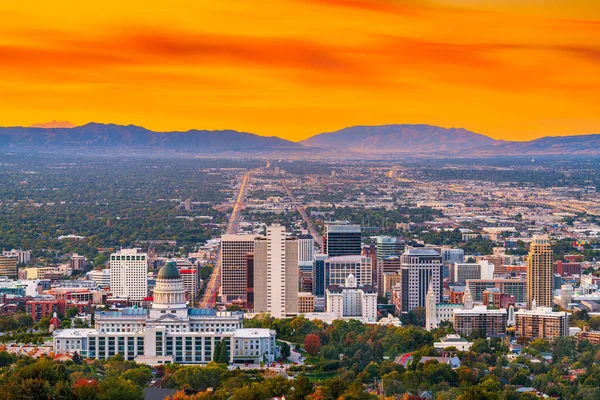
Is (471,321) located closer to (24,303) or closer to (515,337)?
(515,337)

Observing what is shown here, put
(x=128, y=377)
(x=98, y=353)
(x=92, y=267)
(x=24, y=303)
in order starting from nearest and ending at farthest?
(x=128, y=377) → (x=98, y=353) → (x=24, y=303) → (x=92, y=267)

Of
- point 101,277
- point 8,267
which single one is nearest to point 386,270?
point 101,277

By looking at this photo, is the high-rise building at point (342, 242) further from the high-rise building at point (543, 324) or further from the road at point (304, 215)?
the high-rise building at point (543, 324)

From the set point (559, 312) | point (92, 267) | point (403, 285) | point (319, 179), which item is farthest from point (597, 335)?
point (319, 179)

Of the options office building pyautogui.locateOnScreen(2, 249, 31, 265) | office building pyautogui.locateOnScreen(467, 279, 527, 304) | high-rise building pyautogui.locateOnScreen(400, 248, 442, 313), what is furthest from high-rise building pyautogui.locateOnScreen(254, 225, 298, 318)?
office building pyautogui.locateOnScreen(2, 249, 31, 265)

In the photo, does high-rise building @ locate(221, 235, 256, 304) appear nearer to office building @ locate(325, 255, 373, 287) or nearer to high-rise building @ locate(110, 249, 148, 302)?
high-rise building @ locate(110, 249, 148, 302)

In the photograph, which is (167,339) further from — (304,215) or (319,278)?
(304,215)

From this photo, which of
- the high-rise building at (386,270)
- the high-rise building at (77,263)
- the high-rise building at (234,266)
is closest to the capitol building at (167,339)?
the high-rise building at (234,266)

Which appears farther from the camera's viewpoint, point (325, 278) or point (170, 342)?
point (325, 278)
